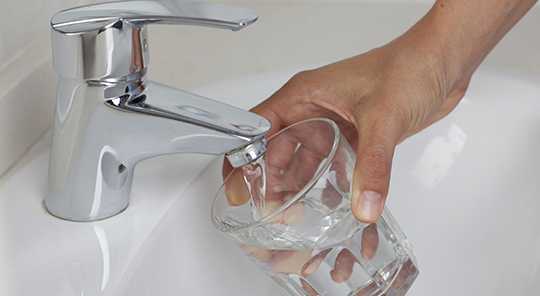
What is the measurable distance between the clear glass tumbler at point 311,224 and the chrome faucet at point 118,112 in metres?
0.04

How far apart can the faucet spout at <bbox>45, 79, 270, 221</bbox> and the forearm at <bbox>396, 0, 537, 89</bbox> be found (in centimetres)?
20

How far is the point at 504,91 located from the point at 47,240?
0.39 meters

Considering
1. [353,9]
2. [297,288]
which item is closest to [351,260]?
[297,288]

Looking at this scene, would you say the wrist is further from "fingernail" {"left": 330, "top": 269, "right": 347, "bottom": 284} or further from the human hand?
"fingernail" {"left": 330, "top": 269, "right": 347, "bottom": 284}

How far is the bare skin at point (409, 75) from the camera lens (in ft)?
2.13

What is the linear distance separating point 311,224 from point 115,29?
14 cm

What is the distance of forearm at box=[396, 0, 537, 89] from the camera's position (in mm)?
677

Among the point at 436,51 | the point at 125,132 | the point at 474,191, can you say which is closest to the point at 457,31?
the point at 436,51

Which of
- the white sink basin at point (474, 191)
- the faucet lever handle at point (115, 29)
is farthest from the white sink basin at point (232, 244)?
the faucet lever handle at point (115, 29)

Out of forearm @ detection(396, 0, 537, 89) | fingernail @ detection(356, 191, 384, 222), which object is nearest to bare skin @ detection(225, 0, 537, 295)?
forearm @ detection(396, 0, 537, 89)

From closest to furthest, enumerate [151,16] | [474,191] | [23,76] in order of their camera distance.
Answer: [151,16] → [23,76] → [474,191]

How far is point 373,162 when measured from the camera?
1.78 ft

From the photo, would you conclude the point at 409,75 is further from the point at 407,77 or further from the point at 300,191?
the point at 300,191

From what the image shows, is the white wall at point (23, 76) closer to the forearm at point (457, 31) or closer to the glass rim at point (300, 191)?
the glass rim at point (300, 191)
